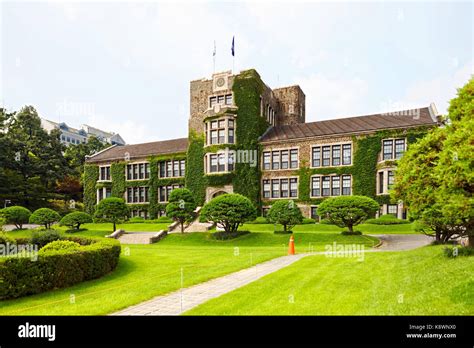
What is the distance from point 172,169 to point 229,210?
71.9 ft

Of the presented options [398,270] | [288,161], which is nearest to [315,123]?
[288,161]

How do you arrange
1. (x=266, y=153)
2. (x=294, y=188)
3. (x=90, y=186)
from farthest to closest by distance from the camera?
1. (x=90, y=186)
2. (x=266, y=153)
3. (x=294, y=188)

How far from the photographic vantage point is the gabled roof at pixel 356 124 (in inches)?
1348

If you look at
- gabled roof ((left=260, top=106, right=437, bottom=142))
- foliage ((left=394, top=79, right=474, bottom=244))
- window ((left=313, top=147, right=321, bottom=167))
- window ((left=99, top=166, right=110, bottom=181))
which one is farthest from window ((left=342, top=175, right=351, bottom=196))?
window ((left=99, top=166, right=110, bottom=181))

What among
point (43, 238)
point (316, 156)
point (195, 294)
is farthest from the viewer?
point (316, 156)

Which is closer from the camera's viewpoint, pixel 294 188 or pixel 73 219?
pixel 73 219

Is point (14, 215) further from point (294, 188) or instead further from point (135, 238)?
point (294, 188)

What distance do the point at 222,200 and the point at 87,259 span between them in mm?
16647

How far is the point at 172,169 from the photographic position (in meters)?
46.6

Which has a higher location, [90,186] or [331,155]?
[331,155]

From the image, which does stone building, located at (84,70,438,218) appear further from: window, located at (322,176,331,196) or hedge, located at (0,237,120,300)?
hedge, located at (0,237,120,300)

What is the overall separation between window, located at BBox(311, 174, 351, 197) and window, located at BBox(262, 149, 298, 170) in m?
3.51

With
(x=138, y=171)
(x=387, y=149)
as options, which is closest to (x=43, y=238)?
(x=138, y=171)
